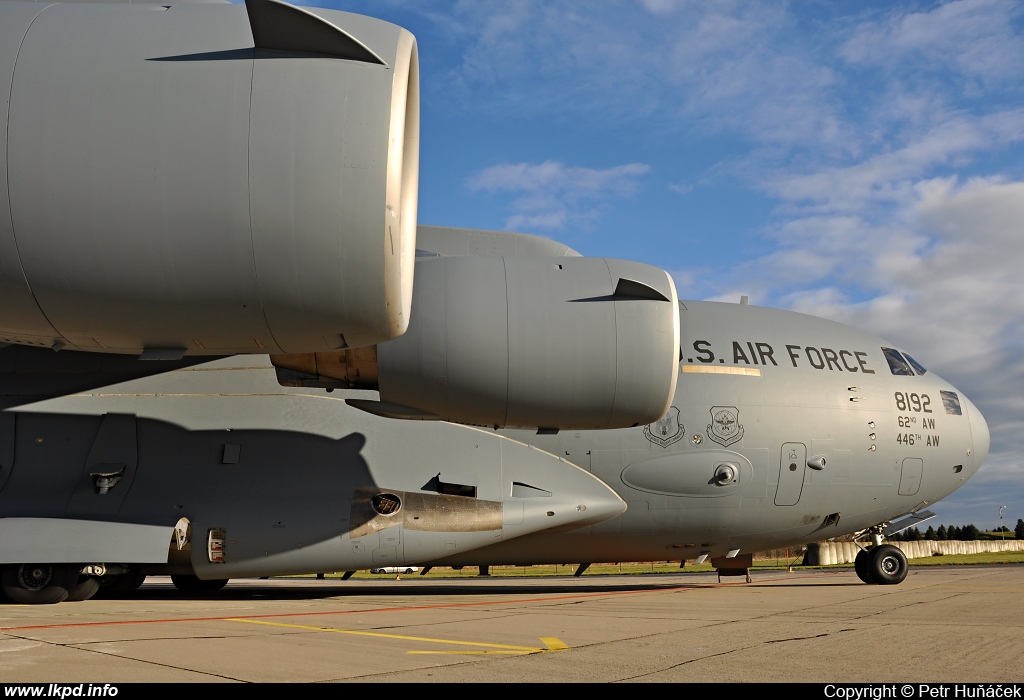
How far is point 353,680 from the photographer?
14.0 feet

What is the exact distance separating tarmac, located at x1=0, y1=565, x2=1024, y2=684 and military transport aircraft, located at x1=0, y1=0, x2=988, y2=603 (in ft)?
5.03

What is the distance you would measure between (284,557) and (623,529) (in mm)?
4910

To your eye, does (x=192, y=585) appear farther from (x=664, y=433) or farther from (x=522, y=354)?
(x=522, y=354)

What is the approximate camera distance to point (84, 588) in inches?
424

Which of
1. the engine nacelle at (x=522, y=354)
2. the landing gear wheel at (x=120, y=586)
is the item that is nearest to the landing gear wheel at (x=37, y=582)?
the landing gear wheel at (x=120, y=586)

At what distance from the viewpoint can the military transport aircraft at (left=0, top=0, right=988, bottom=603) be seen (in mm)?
4895

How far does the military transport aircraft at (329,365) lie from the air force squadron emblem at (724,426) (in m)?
0.03

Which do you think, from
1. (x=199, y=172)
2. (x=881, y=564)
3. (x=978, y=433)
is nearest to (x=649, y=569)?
(x=881, y=564)

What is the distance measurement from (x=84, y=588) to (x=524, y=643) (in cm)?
759

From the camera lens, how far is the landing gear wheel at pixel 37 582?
10133mm

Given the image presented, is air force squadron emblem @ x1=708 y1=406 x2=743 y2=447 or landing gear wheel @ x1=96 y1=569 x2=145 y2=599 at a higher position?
air force squadron emblem @ x1=708 y1=406 x2=743 y2=447

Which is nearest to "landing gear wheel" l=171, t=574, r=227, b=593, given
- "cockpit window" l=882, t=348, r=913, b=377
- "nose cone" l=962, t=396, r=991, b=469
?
"cockpit window" l=882, t=348, r=913, b=377

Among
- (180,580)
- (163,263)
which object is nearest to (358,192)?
(163,263)

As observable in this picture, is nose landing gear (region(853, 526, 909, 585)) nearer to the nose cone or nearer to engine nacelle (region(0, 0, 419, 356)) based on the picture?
the nose cone
